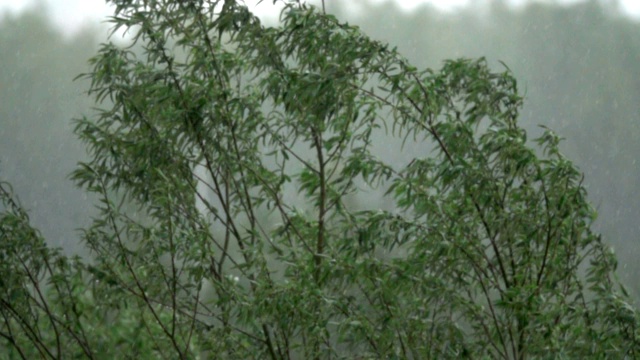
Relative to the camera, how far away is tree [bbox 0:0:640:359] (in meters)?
3.94

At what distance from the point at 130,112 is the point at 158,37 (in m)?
0.38

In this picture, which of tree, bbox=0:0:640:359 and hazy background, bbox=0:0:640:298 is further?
hazy background, bbox=0:0:640:298

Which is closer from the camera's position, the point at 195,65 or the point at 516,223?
the point at 516,223

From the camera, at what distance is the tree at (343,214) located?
394 cm

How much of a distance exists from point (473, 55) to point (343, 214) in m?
24.8

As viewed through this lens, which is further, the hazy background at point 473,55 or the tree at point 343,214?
the hazy background at point 473,55

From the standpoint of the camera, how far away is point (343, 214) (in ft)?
15.2

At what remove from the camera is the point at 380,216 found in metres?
3.97

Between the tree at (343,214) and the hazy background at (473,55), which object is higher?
the hazy background at (473,55)

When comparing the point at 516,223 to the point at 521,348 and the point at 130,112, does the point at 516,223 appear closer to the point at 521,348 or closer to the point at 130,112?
the point at 521,348

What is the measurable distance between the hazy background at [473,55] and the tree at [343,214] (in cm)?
2053

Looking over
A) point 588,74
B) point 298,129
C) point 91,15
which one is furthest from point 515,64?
point 298,129

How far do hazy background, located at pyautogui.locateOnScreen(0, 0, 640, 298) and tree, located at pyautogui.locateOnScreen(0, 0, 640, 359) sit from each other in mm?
20532

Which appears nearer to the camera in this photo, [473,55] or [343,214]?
[343,214]
